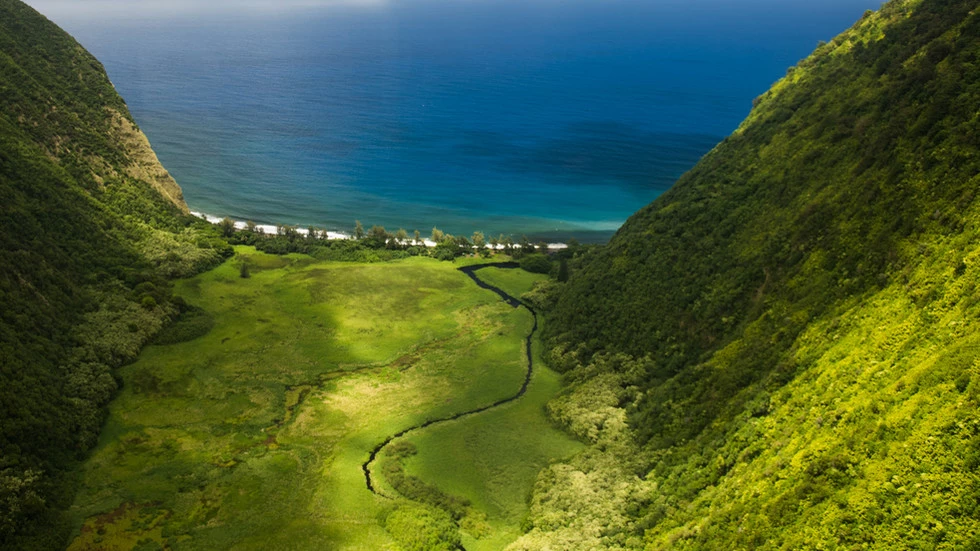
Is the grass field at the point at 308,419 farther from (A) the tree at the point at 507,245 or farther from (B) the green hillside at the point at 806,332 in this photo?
(A) the tree at the point at 507,245

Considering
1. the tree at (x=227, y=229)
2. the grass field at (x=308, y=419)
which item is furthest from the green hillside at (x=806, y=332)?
the tree at (x=227, y=229)

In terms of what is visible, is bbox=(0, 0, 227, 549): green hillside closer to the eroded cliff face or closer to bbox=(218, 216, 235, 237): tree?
the eroded cliff face

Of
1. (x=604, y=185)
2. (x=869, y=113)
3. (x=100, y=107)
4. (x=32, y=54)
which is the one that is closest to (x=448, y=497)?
(x=869, y=113)

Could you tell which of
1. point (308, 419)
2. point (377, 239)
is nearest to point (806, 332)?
point (308, 419)

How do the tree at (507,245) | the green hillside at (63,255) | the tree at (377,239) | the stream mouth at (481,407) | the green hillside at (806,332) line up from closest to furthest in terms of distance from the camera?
the green hillside at (806,332) → the green hillside at (63,255) → the stream mouth at (481,407) → the tree at (507,245) → the tree at (377,239)

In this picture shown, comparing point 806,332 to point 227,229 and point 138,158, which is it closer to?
point 227,229

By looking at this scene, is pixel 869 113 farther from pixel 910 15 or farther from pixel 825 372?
pixel 825 372

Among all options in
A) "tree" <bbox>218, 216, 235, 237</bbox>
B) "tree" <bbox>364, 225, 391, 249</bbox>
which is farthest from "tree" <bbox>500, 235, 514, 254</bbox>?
"tree" <bbox>218, 216, 235, 237</bbox>
